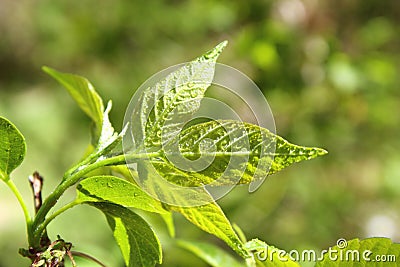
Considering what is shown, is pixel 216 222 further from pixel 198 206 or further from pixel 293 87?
pixel 293 87

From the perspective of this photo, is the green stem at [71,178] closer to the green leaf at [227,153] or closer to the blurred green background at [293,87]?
the green leaf at [227,153]

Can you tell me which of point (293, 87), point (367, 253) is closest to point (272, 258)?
point (367, 253)

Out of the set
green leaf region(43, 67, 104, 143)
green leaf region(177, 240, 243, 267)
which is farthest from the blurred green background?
green leaf region(43, 67, 104, 143)

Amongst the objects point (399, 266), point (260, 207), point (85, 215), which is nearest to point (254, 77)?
point (260, 207)

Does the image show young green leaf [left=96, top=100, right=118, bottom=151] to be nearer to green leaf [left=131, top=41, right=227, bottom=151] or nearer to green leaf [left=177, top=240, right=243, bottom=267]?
green leaf [left=131, top=41, right=227, bottom=151]

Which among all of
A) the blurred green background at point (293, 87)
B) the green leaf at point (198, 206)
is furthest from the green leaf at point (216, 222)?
the blurred green background at point (293, 87)

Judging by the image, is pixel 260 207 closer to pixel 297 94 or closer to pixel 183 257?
pixel 297 94
